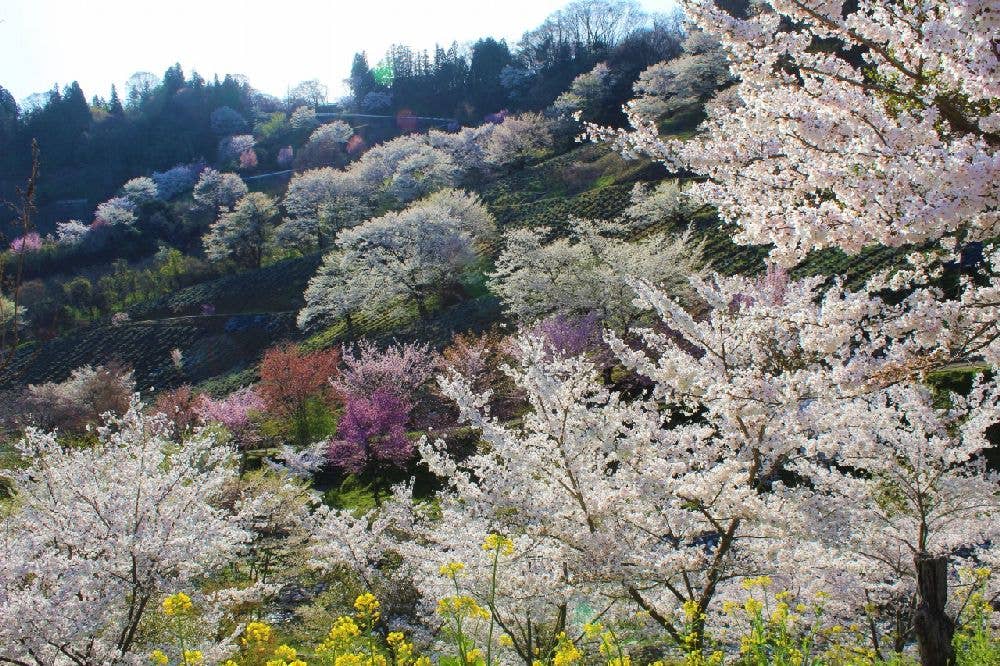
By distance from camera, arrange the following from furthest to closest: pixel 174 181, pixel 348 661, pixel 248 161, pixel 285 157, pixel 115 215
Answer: pixel 248 161, pixel 285 157, pixel 174 181, pixel 115 215, pixel 348 661

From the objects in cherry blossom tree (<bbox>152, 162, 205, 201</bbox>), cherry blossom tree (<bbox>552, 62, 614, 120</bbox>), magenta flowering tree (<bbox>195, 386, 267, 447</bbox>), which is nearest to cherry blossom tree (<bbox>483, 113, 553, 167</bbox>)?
cherry blossom tree (<bbox>552, 62, 614, 120</bbox>)

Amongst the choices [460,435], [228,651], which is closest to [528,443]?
[228,651]

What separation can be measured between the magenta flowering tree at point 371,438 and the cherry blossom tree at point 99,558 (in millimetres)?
10403

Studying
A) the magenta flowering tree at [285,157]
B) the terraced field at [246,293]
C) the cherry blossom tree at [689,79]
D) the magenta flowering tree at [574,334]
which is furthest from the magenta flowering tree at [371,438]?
the magenta flowering tree at [285,157]

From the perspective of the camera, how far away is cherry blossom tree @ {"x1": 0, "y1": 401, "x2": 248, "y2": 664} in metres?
4.88

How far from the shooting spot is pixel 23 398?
32.8 m

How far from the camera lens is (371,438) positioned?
18078 millimetres

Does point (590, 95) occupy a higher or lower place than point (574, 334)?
higher

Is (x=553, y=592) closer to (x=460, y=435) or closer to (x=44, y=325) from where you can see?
(x=460, y=435)

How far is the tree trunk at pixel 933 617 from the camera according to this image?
436 cm

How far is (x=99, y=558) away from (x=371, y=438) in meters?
12.5

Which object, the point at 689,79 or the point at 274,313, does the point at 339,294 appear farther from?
the point at 689,79

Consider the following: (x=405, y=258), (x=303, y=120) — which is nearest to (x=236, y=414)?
(x=405, y=258)

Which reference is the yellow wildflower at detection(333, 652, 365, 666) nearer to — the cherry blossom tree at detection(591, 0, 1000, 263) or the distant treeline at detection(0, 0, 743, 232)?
the cherry blossom tree at detection(591, 0, 1000, 263)
